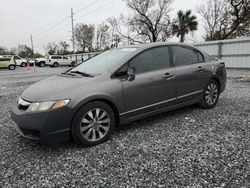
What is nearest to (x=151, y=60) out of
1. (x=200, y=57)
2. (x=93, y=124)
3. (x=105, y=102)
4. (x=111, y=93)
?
(x=111, y=93)

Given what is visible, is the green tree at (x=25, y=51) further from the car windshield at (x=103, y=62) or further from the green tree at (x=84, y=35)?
the car windshield at (x=103, y=62)

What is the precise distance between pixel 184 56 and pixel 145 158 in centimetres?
237

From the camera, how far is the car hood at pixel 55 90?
281 centimetres

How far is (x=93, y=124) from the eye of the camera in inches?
120

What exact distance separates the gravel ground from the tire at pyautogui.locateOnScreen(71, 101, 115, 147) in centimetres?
13

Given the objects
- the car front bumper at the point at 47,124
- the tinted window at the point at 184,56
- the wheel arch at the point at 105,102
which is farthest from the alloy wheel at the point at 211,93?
the car front bumper at the point at 47,124

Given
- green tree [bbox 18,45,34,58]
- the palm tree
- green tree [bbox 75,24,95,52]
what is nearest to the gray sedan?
the palm tree

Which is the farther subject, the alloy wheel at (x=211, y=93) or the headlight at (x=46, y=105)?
the alloy wheel at (x=211, y=93)

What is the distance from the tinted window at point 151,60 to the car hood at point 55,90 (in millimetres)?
845

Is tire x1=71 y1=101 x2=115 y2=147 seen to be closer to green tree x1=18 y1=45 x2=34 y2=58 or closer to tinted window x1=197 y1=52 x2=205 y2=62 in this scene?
tinted window x1=197 y1=52 x2=205 y2=62

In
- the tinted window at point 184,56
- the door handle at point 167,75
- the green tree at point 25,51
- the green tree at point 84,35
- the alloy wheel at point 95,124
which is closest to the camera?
the alloy wheel at point 95,124

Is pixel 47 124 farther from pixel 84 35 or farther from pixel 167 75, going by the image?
pixel 84 35

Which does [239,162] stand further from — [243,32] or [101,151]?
[243,32]

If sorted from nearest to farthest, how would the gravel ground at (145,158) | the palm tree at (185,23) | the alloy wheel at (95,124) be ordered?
1. the gravel ground at (145,158)
2. the alloy wheel at (95,124)
3. the palm tree at (185,23)
